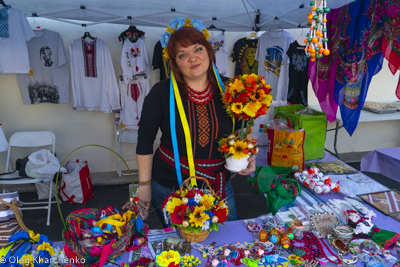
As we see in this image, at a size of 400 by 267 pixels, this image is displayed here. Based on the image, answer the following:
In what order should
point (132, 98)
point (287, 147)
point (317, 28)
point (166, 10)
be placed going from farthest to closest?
1. point (132, 98)
2. point (166, 10)
3. point (287, 147)
4. point (317, 28)

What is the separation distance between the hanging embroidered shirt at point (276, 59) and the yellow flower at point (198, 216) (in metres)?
3.16

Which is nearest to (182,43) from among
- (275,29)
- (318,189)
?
(318,189)

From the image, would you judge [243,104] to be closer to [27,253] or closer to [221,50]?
[27,253]

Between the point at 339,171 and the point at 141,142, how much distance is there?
1.79 m

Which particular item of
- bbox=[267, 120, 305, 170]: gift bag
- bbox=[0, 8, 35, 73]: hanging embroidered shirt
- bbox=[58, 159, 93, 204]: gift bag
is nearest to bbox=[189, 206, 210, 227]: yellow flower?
bbox=[267, 120, 305, 170]: gift bag

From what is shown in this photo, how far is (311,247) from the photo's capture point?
4.30 ft

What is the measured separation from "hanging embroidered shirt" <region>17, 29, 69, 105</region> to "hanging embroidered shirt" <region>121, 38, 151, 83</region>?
781mm

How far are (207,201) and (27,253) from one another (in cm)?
81

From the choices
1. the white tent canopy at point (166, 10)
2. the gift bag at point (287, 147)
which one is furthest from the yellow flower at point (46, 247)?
the white tent canopy at point (166, 10)

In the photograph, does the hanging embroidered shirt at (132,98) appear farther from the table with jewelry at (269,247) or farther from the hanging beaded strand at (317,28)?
the hanging beaded strand at (317,28)

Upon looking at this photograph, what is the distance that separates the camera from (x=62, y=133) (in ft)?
13.8

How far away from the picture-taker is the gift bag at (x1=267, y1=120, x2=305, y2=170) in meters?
2.35

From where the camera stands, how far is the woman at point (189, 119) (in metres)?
1.47

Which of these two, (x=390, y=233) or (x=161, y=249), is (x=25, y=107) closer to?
(x=161, y=249)
